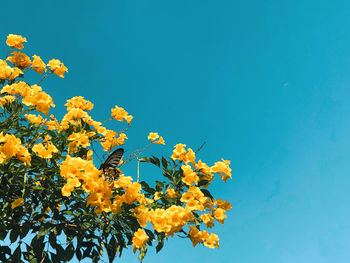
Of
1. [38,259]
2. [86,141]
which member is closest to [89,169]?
[86,141]

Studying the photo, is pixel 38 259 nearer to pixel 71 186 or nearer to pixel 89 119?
pixel 71 186

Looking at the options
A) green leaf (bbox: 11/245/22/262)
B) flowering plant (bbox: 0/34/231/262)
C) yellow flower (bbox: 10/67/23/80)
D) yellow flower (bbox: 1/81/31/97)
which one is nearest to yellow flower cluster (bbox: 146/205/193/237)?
flowering plant (bbox: 0/34/231/262)

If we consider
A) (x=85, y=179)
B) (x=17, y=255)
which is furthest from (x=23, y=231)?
(x=85, y=179)

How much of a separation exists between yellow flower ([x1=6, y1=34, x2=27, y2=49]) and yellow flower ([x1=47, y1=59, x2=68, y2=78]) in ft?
1.19

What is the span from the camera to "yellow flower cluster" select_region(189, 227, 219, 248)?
263 centimetres

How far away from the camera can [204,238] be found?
8.70 ft

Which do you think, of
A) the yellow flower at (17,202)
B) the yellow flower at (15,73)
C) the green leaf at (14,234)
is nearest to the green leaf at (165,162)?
the yellow flower at (17,202)

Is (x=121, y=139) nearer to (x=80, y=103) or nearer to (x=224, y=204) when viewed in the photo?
(x=80, y=103)

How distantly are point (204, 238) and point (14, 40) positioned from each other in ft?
8.95

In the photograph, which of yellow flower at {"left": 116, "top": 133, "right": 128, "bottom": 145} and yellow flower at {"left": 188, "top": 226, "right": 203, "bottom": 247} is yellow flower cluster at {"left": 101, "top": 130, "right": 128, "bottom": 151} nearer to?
yellow flower at {"left": 116, "top": 133, "right": 128, "bottom": 145}

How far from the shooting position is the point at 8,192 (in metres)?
2.52

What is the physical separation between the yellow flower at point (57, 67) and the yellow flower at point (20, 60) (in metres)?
0.23

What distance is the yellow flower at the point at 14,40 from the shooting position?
3.22 m

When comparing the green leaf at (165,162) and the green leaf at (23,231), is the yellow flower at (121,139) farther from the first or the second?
the green leaf at (23,231)
